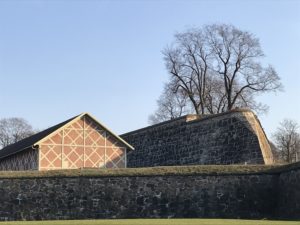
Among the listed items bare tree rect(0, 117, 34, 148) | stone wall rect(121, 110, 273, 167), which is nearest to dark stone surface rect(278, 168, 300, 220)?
stone wall rect(121, 110, 273, 167)

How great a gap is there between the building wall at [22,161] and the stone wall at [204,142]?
8605 millimetres

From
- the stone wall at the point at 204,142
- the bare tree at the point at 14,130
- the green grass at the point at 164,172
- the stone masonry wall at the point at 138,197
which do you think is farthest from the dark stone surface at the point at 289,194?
the bare tree at the point at 14,130

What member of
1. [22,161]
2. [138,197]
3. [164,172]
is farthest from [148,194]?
[22,161]

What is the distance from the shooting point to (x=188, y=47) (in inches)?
2283

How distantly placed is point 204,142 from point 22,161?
12.8 meters

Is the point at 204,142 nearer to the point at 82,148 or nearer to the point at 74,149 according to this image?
the point at 82,148

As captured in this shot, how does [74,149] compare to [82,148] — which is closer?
[74,149]

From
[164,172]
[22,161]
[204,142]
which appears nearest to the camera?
[164,172]

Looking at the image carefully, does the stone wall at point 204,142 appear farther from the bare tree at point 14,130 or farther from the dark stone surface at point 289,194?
the bare tree at point 14,130

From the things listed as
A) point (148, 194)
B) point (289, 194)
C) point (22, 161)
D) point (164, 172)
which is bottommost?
point (289, 194)

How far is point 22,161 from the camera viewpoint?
37.6 meters

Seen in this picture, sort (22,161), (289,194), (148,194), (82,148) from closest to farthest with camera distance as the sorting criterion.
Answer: (289,194)
(148,194)
(22,161)
(82,148)

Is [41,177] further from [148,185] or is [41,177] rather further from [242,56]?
[242,56]

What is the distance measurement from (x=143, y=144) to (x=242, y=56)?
60.3ft
